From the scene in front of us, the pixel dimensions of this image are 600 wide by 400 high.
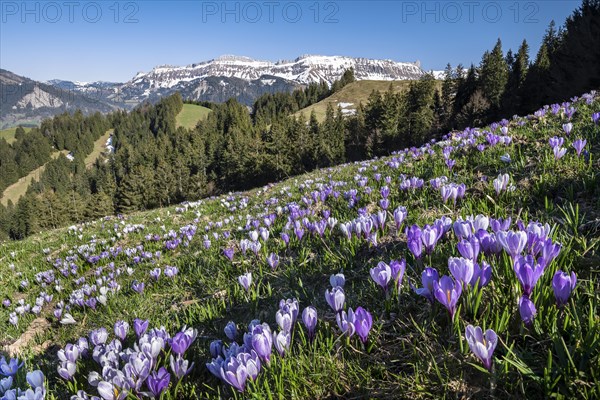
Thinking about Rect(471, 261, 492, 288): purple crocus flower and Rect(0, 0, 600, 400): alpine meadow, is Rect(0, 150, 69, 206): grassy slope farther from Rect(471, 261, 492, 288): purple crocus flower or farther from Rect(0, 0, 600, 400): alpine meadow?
Rect(471, 261, 492, 288): purple crocus flower

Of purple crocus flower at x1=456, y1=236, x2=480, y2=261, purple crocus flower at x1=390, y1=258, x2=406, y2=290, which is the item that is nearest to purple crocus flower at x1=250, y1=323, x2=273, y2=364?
purple crocus flower at x1=390, y1=258, x2=406, y2=290

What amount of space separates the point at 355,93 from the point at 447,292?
14631cm

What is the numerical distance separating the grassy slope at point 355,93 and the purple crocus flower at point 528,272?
426 ft

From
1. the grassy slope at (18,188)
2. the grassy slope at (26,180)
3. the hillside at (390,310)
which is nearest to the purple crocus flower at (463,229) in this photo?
the hillside at (390,310)

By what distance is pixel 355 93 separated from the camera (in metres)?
140

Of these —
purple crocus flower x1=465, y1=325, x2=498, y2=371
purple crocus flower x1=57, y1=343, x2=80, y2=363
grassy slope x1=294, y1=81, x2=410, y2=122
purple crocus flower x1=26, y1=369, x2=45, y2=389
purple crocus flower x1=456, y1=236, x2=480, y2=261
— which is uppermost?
grassy slope x1=294, y1=81, x2=410, y2=122

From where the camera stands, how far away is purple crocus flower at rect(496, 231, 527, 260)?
172cm

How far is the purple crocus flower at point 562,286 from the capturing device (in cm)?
145

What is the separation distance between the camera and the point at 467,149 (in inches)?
224

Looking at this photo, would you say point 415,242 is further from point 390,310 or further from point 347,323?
point 347,323

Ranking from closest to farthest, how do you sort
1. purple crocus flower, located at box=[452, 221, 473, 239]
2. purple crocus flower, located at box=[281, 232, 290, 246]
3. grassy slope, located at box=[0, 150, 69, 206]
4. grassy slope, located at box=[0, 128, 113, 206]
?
purple crocus flower, located at box=[452, 221, 473, 239]
purple crocus flower, located at box=[281, 232, 290, 246]
grassy slope, located at box=[0, 150, 69, 206]
grassy slope, located at box=[0, 128, 113, 206]

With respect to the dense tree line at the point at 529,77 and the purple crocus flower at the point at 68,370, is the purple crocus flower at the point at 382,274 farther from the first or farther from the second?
the dense tree line at the point at 529,77

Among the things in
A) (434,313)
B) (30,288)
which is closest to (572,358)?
(434,313)

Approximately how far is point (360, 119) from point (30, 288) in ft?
236
